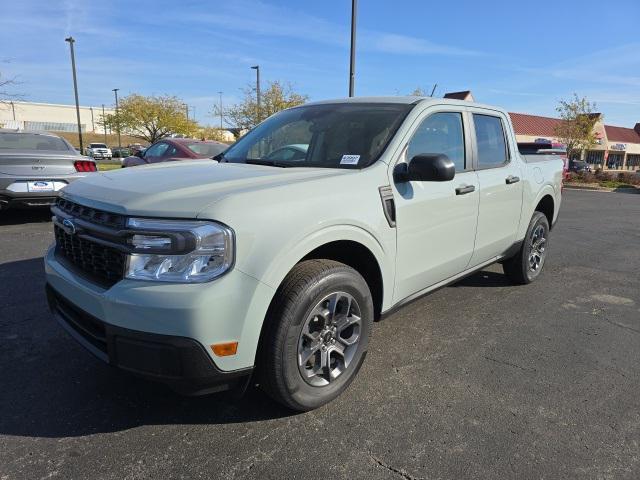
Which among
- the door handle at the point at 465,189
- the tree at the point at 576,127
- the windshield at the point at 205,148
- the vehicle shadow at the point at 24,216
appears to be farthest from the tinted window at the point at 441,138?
the tree at the point at 576,127

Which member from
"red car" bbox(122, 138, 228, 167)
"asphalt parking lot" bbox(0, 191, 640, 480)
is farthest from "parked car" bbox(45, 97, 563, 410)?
"red car" bbox(122, 138, 228, 167)

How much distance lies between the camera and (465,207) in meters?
3.68

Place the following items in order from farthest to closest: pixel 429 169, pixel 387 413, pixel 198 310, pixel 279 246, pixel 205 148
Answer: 1. pixel 205 148
2. pixel 429 169
3. pixel 387 413
4. pixel 279 246
5. pixel 198 310

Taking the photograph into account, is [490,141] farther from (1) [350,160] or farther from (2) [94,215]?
(2) [94,215]

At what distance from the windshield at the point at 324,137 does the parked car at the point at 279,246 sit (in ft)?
0.05

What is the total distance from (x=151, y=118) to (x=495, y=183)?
144ft

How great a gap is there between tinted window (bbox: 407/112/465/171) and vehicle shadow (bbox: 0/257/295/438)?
1.97 metres

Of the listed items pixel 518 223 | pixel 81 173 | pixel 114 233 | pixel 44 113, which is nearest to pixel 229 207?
pixel 114 233

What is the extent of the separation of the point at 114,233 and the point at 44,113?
106 metres

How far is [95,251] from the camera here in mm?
2439

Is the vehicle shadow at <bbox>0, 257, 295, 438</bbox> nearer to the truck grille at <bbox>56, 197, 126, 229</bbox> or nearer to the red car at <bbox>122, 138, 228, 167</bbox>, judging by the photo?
the truck grille at <bbox>56, 197, 126, 229</bbox>

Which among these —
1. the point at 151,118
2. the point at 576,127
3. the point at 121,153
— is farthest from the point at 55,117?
the point at 576,127

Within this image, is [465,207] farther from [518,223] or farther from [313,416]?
[313,416]

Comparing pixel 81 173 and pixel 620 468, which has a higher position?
pixel 81 173
